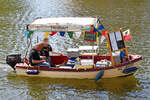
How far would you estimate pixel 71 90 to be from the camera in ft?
41.8

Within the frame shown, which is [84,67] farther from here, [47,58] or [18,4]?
[18,4]

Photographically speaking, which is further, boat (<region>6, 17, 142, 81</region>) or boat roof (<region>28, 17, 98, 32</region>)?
boat roof (<region>28, 17, 98, 32</region>)

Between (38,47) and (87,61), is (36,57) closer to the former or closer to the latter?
(38,47)

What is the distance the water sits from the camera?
12430mm

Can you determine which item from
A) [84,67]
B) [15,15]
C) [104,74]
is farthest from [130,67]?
[15,15]

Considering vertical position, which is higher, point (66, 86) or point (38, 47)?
point (38, 47)

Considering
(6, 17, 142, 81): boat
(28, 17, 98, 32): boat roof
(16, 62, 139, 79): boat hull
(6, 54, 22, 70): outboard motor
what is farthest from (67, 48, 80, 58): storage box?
(6, 54, 22, 70): outboard motor

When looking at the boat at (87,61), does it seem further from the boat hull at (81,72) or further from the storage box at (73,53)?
the storage box at (73,53)

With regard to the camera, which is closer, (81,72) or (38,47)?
(81,72)

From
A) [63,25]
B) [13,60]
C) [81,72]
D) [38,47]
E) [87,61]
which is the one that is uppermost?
[63,25]

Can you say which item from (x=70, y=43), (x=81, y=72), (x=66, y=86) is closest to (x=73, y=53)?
(x=81, y=72)

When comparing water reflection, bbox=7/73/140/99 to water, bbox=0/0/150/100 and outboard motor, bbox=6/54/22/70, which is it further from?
outboard motor, bbox=6/54/22/70

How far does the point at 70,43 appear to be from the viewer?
19.1 meters

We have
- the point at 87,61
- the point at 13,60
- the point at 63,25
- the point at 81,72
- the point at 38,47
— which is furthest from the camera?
the point at 13,60
